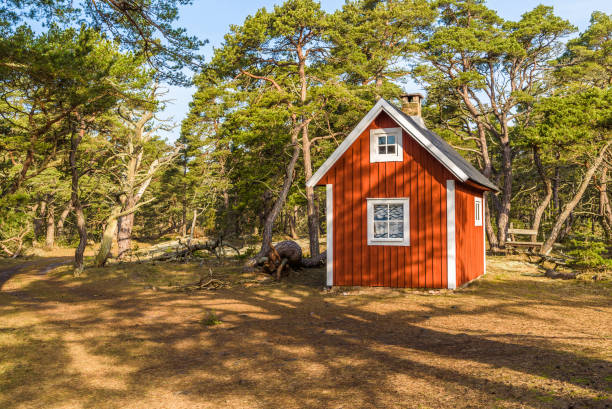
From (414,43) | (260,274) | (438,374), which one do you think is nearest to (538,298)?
(438,374)

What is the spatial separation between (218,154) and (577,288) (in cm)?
2234

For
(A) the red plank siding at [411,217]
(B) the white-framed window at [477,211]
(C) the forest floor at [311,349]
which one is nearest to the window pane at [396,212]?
(A) the red plank siding at [411,217]

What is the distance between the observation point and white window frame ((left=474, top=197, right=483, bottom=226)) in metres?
17.1

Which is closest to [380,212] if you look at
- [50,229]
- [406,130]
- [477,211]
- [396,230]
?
[396,230]

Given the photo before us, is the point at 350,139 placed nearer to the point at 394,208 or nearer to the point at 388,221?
the point at 394,208

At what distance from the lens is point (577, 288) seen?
1482 centimetres

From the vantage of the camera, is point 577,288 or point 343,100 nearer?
point 577,288

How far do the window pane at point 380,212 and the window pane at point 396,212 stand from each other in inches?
6.5

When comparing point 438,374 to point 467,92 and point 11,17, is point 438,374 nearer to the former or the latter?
point 11,17

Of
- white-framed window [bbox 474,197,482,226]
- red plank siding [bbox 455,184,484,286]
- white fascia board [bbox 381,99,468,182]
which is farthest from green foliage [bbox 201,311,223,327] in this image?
white-framed window [bbox 474,197,482,226]

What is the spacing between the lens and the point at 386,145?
14.6 m

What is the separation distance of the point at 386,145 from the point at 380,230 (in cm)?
288

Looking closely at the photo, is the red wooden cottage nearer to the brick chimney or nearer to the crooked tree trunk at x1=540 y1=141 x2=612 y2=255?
the brick chimney

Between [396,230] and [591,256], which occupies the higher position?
[396,230]
